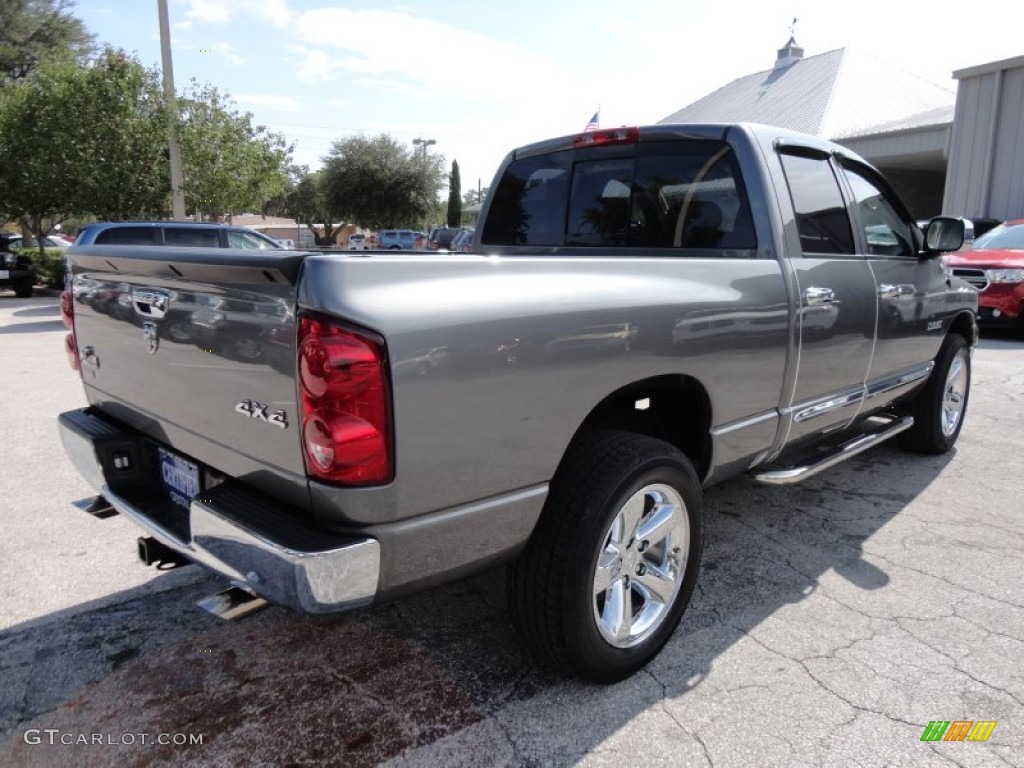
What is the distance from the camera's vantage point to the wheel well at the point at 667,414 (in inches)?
101

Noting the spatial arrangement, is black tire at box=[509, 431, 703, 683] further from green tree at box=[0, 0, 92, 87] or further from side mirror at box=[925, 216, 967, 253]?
green tree at box=[0, 0, 92, 87]

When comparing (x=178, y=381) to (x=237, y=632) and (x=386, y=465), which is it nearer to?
(x=386, y=465)

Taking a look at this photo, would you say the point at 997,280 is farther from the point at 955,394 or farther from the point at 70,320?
the point at 70,320

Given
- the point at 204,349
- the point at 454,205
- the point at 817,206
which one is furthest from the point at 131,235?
the point at 454,205

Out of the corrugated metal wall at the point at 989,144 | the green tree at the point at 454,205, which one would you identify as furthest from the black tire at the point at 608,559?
the green tree at the point at 454,205

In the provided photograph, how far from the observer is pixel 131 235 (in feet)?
34.8

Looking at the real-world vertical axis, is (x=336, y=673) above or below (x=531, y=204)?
below

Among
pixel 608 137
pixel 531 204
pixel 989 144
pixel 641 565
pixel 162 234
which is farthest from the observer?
pixel 989 144

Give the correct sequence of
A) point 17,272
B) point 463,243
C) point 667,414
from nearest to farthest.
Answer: point 667,414
point 463,243
point 17,272

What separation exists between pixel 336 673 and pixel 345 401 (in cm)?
127

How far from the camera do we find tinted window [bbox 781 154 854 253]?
3264 mm

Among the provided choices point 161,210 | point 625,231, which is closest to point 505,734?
point 625,231

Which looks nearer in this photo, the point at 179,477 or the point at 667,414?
the point at 179,477

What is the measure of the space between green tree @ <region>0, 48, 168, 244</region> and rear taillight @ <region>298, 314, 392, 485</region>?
16.5m
